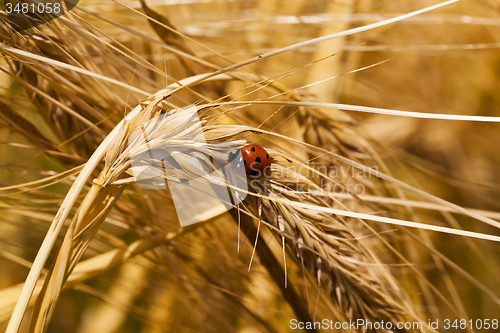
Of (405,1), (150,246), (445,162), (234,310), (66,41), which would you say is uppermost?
(405,1)

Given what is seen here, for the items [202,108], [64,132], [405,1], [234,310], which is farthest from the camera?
[405,1]

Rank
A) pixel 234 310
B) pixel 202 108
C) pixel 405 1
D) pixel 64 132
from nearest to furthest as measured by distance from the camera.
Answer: pixel 202 108
pixel 64 132
pixel 234 310
pixel 405 1

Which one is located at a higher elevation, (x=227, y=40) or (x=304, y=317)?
(x=227, y=40)

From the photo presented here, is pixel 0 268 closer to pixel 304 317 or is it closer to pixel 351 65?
pixel 304 317

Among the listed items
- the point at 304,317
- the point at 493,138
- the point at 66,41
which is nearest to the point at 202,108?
the point at 66,41
